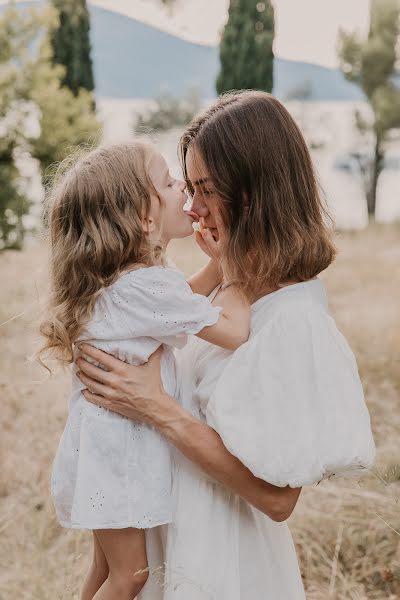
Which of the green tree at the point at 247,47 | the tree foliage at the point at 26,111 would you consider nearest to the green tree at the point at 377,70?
the green tree at the point at 247,47

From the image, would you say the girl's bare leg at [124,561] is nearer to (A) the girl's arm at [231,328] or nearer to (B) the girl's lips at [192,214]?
(A) the girl's arm at [231,328]

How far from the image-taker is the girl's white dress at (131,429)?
1648 mm

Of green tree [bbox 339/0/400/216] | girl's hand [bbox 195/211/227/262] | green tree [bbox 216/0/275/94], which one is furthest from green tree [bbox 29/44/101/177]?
green tree [bbox 339/0/400/216]

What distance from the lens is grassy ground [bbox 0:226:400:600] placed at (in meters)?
2.83

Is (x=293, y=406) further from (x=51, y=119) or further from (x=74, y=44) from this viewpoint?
(x=74, y=44)

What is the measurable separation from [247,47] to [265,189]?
10701 mm

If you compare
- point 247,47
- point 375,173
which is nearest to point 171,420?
point 247,47

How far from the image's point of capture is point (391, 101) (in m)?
13.5

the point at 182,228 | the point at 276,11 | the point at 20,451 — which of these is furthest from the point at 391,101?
the point at 182,228

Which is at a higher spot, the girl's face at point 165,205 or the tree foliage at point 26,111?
the girl's face at point 165,205

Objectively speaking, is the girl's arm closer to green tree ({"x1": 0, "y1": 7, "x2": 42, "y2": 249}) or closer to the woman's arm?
the woman's arm

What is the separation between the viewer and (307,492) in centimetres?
350

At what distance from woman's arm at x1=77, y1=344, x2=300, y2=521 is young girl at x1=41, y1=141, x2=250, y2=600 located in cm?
4

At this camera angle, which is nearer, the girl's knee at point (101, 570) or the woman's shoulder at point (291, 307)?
the woman's shoulder at point (291, 307)
